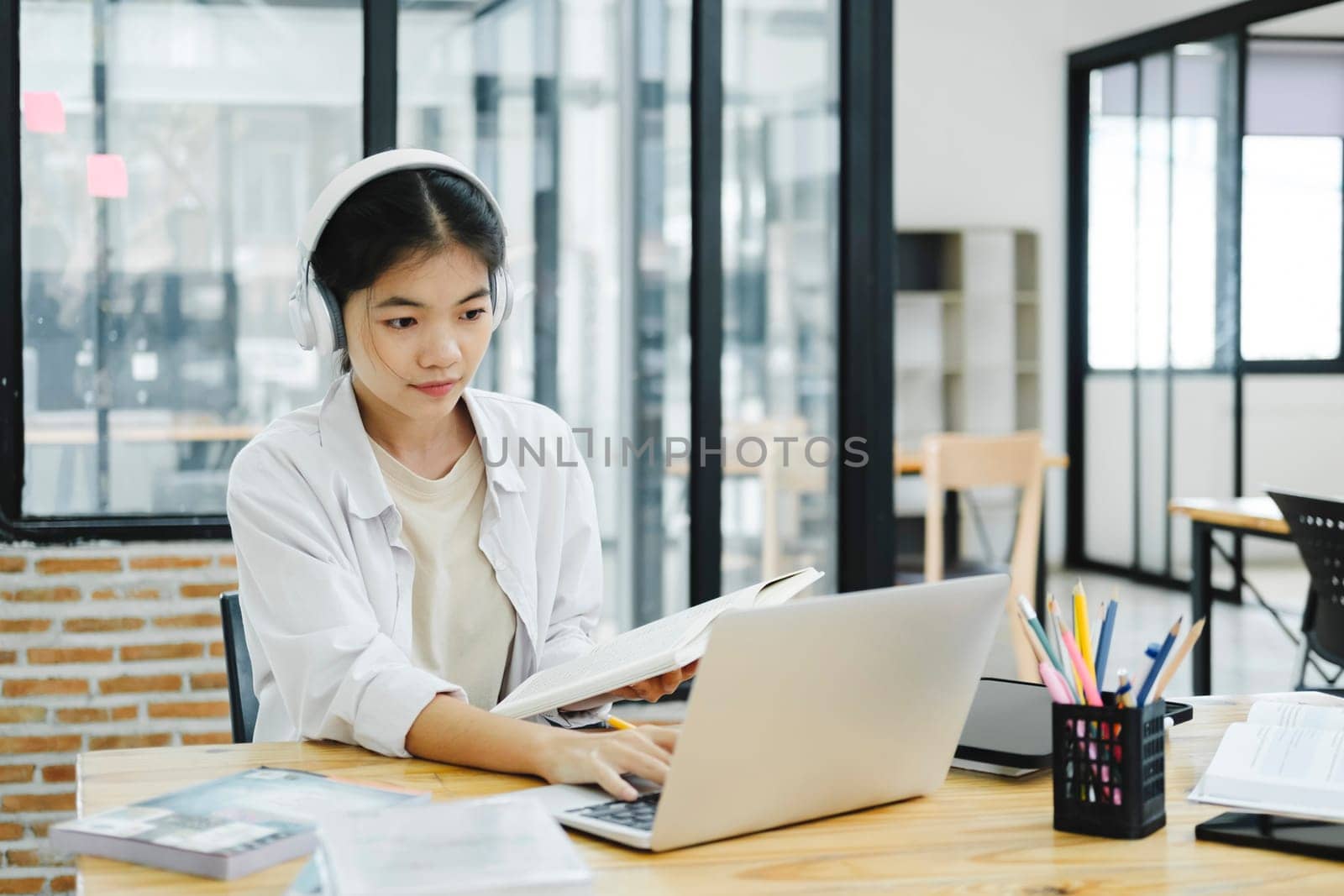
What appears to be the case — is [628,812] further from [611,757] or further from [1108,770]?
[1108,770]

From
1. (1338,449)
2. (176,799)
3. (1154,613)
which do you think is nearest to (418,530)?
(176,799)

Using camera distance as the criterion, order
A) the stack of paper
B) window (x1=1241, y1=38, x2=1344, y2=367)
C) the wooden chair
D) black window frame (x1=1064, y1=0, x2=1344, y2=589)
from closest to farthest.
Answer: the stack of paper, the wooden chair, black window frame (x1=1064, y1=0, x2=1344, y2=589), window (x1=1241, y1=38, x2=1344, y2=367)

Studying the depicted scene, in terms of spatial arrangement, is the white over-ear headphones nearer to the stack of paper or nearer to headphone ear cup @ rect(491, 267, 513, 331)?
headphone ear cup @ rect(491, 267, 513, 331)

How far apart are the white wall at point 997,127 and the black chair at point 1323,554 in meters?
4.38

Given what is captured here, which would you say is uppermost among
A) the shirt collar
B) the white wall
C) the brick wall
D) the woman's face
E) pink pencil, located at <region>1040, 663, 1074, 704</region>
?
the white wall

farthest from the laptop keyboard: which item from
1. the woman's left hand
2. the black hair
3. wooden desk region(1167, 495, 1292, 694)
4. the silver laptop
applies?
wooden desk region(1167, 495, 1292, 694)

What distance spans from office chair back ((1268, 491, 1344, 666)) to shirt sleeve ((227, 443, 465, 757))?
8.03ft

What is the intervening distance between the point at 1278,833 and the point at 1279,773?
4.9 inches

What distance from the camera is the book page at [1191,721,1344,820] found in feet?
3.61

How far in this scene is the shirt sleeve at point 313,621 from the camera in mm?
1354

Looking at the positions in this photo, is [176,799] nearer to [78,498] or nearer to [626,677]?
[626,677]

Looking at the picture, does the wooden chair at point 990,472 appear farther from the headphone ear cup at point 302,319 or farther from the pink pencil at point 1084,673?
the pink pencil at point 1084,673

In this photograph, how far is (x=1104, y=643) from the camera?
112 cm

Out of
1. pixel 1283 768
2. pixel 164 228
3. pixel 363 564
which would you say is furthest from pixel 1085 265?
pixel 1283 768
